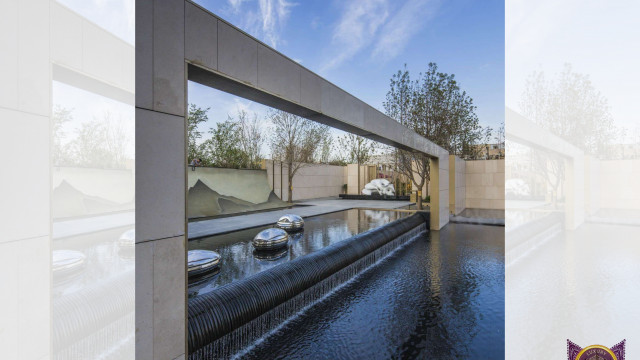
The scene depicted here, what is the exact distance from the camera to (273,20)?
1599cm

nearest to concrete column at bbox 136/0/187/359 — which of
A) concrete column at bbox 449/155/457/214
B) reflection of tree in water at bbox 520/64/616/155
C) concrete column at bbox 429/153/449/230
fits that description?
reflection of tree in water at bbox 520/64/616/155

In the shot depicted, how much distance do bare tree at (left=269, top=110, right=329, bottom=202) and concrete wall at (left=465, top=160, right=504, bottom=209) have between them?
9619mm

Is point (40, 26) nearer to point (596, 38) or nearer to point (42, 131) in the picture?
point (42, 131)

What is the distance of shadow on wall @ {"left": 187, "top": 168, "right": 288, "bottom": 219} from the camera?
13.0 metres

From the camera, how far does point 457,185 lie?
14.8m

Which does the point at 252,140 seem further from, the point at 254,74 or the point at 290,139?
the point at 254,74

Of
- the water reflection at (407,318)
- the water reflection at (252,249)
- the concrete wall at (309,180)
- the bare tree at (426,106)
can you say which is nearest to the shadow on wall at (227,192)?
the concrete wall at (309,180)

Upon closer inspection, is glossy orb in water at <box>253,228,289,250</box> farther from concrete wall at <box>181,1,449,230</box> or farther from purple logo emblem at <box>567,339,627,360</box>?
purple logo emblem at <box>567,339,627,360</box>

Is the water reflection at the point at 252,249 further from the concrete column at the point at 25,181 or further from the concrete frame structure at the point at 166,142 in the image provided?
the concrete column at the point at 25,181

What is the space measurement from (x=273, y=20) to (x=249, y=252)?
14.0 metres

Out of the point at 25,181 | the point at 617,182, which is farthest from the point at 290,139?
the point at 25,181

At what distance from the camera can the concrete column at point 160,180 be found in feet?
6.21

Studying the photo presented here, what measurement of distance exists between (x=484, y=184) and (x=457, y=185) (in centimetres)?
253

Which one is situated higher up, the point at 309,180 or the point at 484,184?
the point at 309,180
